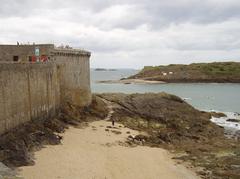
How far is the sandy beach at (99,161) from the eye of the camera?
59.2 ft

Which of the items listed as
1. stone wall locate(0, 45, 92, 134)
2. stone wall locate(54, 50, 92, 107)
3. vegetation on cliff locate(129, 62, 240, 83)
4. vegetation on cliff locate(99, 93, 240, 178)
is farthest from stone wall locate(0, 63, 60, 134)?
vegetation on cliff locate(129, 62, 240, 83)

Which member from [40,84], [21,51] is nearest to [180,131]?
[40,84]

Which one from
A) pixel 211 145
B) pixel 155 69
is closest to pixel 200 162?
pixel 211 145

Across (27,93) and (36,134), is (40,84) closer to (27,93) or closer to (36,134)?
(27,93)

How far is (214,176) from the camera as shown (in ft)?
63.2

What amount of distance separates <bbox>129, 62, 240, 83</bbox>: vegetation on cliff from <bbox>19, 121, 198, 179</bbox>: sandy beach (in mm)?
72818

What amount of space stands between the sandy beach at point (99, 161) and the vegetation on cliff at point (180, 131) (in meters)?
1.40

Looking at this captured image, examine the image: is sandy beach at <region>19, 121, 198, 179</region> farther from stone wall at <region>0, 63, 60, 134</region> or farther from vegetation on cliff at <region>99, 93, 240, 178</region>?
stone wall at <region>0, 63, 60, 134</region>

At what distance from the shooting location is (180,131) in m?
28.7

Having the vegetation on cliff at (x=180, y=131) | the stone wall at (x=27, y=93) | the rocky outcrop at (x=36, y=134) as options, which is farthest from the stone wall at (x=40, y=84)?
the vegetation on cliff at (x=180, y=131)

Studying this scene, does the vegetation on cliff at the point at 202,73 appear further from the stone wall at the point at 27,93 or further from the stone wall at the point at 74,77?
the stone wall at the point at 27,93

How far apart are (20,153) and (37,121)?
5030 mm

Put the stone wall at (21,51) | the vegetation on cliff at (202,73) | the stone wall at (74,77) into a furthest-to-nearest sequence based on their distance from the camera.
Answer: the vegetation on cliff at (202,73) < the stone wall at (74,77) < the stone wall at (21,51)

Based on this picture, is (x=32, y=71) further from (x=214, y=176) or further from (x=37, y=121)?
(x=214, y=176)
